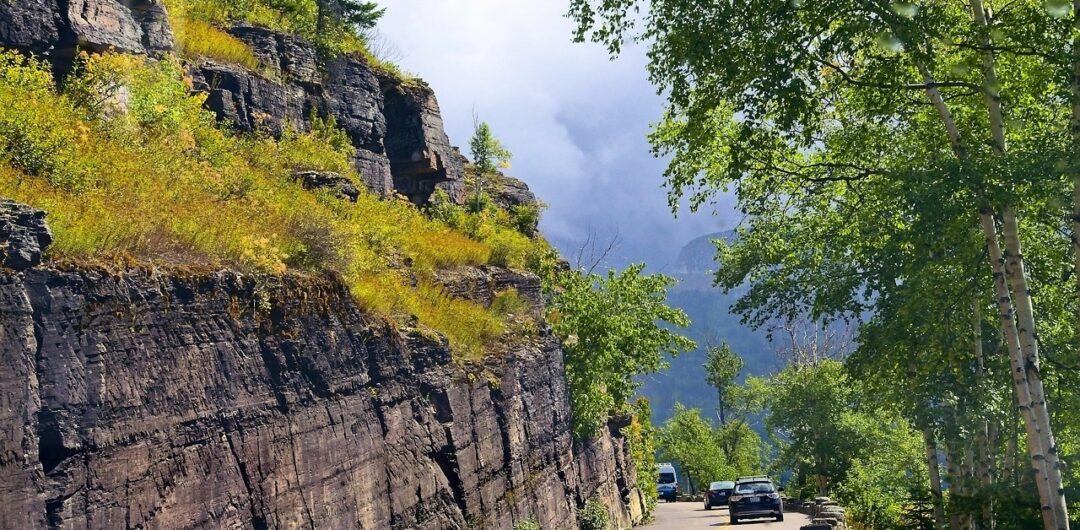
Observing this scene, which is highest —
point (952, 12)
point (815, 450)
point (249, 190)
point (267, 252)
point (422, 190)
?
point (422, 190)

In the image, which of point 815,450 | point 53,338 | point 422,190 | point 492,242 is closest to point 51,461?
point 53,338

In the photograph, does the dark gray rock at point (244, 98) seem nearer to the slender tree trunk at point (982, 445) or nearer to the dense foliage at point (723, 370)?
the slender tree trunk at point (982, 445)

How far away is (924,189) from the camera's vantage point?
13422 millimetres

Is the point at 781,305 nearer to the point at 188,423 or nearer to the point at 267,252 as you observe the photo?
the point at 267,252

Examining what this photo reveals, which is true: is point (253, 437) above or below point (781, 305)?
below

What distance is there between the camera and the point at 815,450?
5234 centimetres

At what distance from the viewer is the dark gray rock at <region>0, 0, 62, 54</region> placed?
15.3 metres

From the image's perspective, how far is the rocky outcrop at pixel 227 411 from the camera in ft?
30.2

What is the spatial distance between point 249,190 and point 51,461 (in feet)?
27.0

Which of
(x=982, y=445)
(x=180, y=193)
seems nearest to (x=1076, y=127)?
(x=982, y=445)

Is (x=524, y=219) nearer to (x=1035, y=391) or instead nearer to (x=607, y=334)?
(x=607, y=334)

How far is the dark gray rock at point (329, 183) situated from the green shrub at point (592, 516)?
36.4ft

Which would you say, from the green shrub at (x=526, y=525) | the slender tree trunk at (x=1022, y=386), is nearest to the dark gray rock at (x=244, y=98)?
the green shrub at (x=526, y=525)

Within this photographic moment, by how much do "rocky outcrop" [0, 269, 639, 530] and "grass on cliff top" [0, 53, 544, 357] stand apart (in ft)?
2.06
